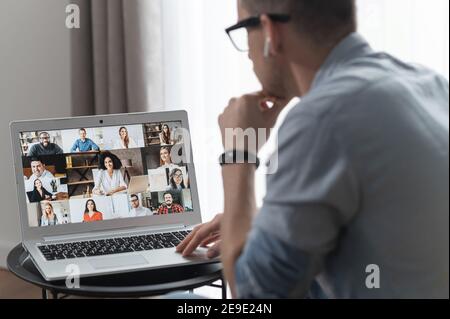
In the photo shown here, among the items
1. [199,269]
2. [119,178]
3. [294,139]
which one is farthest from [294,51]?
[119,178]

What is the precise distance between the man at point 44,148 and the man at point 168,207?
0.88 feet

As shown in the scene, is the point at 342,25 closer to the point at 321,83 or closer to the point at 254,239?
the point at 321,83

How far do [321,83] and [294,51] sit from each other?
0.26 ft

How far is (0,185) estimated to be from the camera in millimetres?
2900

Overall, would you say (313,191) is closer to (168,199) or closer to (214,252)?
(214,252)

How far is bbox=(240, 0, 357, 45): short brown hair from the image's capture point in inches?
39.2

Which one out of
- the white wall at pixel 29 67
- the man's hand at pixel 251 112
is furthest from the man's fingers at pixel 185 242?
the white wall at pixel 29 67

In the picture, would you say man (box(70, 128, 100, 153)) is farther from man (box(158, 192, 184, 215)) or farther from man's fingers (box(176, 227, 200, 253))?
man's fingers (box(176, 227, 200, 253))

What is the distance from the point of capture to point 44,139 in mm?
1636

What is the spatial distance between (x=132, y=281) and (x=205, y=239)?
0.61 feet

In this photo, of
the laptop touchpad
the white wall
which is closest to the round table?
the laptop touchpad

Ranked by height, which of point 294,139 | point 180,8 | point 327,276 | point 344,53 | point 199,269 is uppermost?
point 180,8

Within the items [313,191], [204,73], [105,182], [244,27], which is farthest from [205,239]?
[204,73]

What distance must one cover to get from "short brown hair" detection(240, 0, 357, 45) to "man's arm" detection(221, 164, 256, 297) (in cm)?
26
